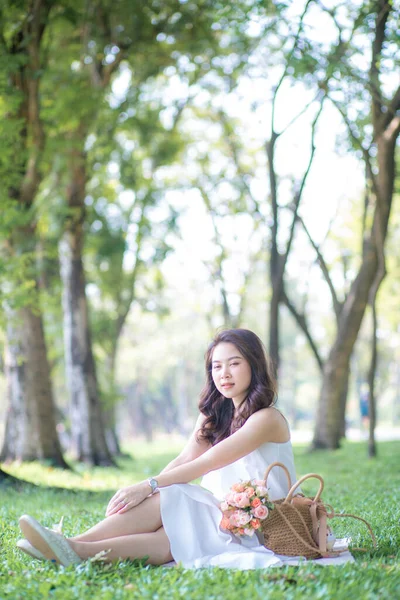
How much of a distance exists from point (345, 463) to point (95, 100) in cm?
707

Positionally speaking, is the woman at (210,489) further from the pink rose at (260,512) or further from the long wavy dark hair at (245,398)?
the pink rose at (260,512)

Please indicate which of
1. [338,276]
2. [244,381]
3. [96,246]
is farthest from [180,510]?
[338,276]

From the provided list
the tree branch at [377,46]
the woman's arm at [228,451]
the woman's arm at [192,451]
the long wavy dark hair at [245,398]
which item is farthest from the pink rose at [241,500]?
the tree branch at [377,46]

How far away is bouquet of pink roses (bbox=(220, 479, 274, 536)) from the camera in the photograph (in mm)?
4176

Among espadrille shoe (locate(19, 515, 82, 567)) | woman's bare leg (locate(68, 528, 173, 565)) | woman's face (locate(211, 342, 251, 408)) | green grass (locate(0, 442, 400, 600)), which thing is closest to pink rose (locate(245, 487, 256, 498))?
green grass (locate(0, 442, 400, 600))

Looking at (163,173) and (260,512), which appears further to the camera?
(163,173)

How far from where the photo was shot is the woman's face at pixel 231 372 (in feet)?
15.6

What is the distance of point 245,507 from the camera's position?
4199mm

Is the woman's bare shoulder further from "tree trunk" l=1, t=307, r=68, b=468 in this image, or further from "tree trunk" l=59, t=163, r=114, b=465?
"tree trunk" l=59, t=163, r=114, b=465

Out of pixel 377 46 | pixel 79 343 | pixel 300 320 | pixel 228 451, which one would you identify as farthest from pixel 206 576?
pixel 300 320

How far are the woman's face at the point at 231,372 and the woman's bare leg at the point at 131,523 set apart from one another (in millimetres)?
836

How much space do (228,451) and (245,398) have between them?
1.52ft

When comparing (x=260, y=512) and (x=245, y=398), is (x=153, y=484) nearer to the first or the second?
(x=260, y=512)

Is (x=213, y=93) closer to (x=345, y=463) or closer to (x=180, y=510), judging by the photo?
(x=345, y=463)
